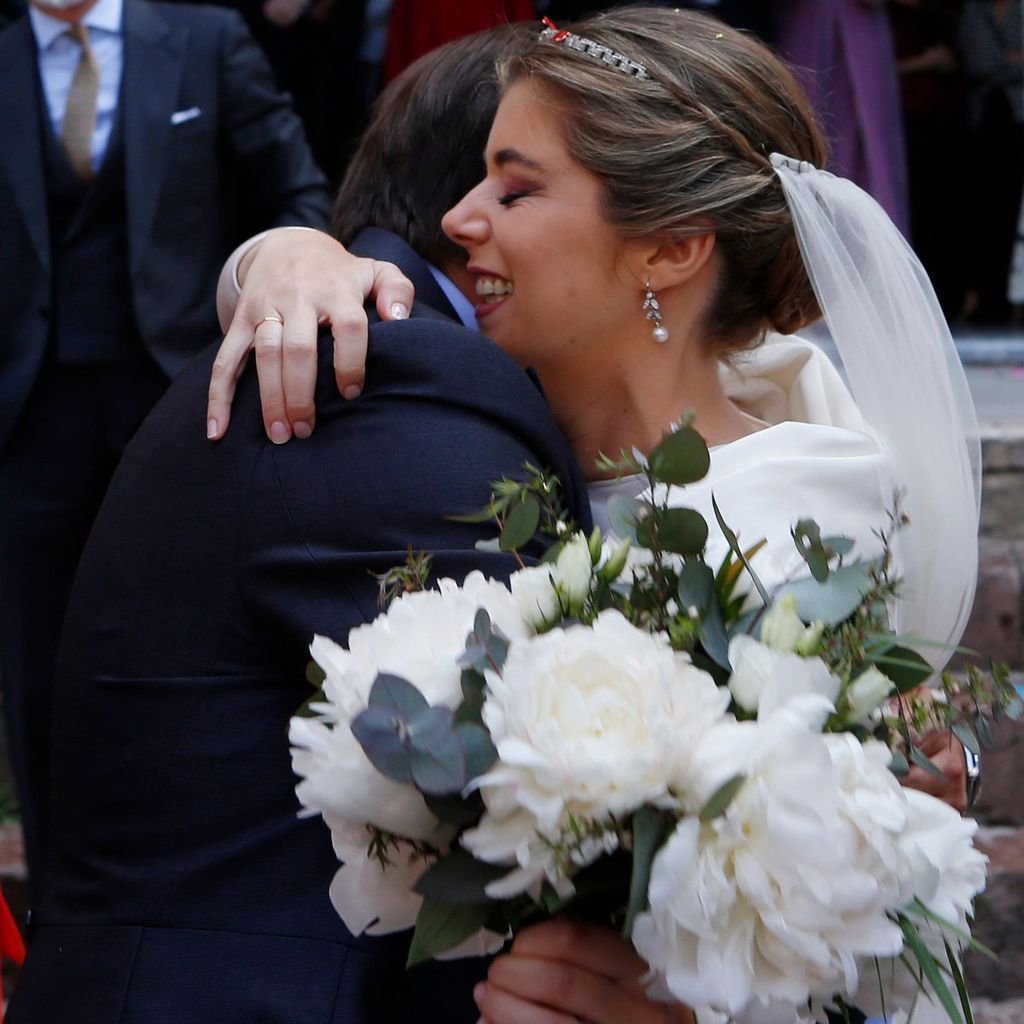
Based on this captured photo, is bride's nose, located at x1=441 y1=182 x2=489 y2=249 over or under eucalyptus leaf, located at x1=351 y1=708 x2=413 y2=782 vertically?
under

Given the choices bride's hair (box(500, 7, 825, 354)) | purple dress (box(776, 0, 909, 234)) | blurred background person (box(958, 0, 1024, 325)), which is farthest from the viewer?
blurred background person (box(958, 0, 1024, 325))

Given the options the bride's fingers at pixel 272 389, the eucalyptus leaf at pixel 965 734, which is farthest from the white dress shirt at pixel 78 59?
the eucalyptus leaf at pixel 965 734

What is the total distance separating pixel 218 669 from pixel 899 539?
96 centimetres

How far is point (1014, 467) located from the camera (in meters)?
3.97

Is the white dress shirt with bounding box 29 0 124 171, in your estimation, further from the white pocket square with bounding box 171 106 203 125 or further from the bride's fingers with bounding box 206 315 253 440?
the bride's fingers with bounding box 206 315 253 440

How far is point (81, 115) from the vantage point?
3.68 meters

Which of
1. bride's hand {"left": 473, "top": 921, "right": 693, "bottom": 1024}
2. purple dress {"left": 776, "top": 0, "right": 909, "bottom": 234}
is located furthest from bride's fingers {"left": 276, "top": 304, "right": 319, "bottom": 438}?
purple dress {"left": 776, "top": 0, "right": 909, "bottom": 234}

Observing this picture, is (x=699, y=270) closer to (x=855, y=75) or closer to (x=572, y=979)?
(x=572, y=979)

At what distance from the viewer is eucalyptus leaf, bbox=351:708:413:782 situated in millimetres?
1122

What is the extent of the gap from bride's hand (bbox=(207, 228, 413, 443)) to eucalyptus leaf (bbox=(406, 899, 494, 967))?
60 cm

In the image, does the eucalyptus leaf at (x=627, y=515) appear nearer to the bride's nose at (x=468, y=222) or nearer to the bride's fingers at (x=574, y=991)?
the bride's fingers at (x=574, y=991)

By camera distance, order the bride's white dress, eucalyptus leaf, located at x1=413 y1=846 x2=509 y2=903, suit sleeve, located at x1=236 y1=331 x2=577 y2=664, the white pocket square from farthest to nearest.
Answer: the white pocket square
the bride's white dress
suit sleeve, located at x1=236 y1=331 x2=577 y2=664
eucalyptus leaf, located at x1=413 y1=846 x2=509 y2=903

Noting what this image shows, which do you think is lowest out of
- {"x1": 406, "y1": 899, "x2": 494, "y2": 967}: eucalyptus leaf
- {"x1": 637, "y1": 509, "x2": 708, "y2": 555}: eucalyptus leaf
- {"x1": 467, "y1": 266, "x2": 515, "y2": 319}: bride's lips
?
{"x1": 467, "y1": 266, "x2": 515, "y2": 319}: bride's lips

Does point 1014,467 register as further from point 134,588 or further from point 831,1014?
point 134,588
